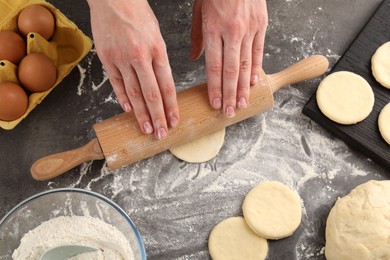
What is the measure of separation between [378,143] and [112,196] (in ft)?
3.20

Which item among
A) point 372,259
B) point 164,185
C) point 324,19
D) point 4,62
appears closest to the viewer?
point 372,259

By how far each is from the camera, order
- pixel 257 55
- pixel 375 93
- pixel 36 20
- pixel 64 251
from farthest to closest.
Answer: pixel 375 93 → pixel 36 20 → pixel 257 55 → pixel 64 251

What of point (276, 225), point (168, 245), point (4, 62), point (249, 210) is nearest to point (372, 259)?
point (276, 225)

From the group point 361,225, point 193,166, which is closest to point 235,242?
point 193,166

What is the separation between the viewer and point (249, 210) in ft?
5.52

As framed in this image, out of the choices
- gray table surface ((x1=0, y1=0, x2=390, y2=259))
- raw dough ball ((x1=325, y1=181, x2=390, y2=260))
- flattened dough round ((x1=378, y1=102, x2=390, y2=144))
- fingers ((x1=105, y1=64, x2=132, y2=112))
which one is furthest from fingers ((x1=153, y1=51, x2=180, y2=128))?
flattened dough round ((x1=378, y1=102, x2=390, y2=144))

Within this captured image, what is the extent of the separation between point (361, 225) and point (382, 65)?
25.3 inches

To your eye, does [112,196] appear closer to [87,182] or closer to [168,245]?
[87,182]

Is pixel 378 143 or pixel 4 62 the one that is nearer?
pixel 4 62

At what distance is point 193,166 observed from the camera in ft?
5.84

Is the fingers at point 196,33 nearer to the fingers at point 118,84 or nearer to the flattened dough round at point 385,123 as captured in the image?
the fingers at point 118,84

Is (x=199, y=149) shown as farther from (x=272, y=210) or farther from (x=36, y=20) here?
(x=36, y=20)

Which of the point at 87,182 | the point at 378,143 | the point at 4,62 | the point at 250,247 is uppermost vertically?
the point at 378,143

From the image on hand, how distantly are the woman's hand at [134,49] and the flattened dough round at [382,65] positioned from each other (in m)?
0.82
